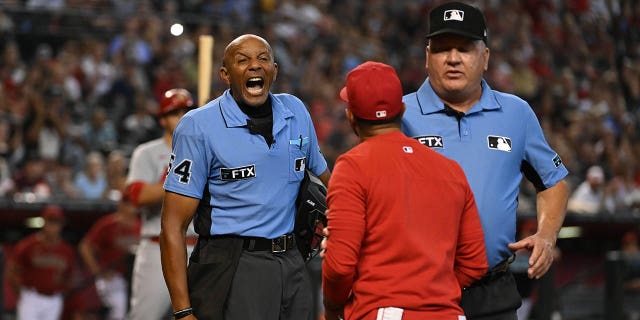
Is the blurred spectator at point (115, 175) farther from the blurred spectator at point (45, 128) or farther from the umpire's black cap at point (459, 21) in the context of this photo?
the umpire's black cap at point (459, 21)

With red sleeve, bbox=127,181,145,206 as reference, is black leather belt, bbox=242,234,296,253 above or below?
above

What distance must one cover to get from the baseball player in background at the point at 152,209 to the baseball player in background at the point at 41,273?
3792 mm

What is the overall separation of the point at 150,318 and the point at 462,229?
402 centimetres

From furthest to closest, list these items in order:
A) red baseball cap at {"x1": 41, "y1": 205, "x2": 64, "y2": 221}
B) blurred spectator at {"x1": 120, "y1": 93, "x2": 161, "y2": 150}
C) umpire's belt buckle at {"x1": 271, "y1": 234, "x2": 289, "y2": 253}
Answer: blurred spectator at {"x1": 120, "y1": 93, "x2": 161, "y2": 150}
red baseball cap at {"x1": 41, "y1": 205, "x2": 64, "y2": 221}
umpire's belt buckle at {"x1": 271, "y1": 234, "x2": 289, "y2": 253}

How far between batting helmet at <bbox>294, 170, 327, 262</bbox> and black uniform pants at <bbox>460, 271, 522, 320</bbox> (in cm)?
75

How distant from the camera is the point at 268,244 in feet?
16.6

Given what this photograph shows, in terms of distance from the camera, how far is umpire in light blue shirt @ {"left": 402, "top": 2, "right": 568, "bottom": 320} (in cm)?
480

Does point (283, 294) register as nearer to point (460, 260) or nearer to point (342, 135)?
point (460, 260)

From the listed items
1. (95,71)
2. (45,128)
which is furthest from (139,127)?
(45,128)

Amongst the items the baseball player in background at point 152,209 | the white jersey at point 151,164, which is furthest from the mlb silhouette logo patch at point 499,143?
the white jersey at point 151,164

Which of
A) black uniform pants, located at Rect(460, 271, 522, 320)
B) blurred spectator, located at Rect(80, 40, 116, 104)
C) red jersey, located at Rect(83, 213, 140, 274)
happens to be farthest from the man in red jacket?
blurred spectator, located at Rect(80, 40, 116, 104)

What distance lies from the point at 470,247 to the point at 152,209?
→ 416cm

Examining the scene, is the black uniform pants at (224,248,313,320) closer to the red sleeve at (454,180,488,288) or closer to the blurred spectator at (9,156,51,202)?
the red sleeve at (454,180,488,288)

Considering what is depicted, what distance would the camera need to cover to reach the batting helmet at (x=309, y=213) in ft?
16.8
